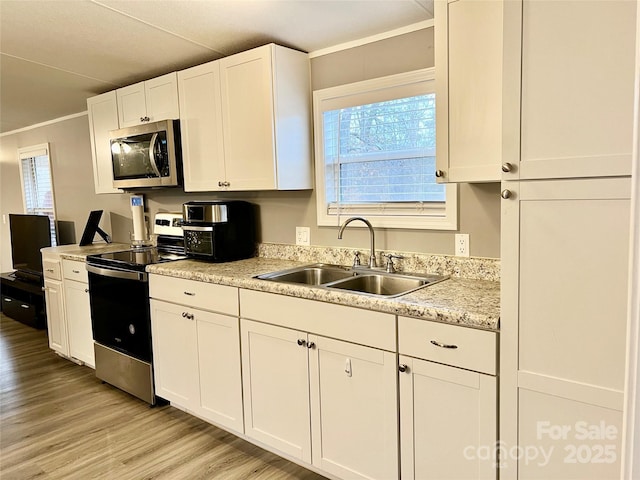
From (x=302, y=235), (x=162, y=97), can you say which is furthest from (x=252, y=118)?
(x=162, y=97)

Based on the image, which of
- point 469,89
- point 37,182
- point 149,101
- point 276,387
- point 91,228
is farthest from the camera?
point 37,182

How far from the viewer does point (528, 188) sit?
4.64ft

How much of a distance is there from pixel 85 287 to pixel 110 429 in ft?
3.84

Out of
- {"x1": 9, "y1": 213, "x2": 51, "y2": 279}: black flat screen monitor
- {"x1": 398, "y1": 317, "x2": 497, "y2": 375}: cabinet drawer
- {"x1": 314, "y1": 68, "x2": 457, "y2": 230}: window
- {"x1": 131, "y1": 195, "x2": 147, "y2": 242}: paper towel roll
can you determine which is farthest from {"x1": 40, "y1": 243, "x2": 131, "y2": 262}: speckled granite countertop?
{"x1": 398, "y1": 317, "x2": 497, "y2": 375}: cabinet drawer

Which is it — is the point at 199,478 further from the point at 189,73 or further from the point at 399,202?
the point at 189,73

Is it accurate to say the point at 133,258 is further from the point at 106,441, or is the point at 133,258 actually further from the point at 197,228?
the point at 106,441

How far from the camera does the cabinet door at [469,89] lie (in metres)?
1.72

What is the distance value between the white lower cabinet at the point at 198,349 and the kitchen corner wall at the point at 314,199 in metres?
0.71

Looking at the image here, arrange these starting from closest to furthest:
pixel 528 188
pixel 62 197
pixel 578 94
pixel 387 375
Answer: pixel 578 94 → pixel 528 188 → pixel 387 375 → pixel 62 197

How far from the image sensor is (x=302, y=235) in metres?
2.90

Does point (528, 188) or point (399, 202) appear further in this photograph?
point (399, 202)

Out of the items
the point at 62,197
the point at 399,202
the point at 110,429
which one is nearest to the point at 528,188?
the point at 399,202

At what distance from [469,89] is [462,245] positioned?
77cm

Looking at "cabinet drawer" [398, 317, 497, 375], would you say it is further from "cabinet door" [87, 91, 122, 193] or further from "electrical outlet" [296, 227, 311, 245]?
"cabinet door" [87, 91, 122, 193]
